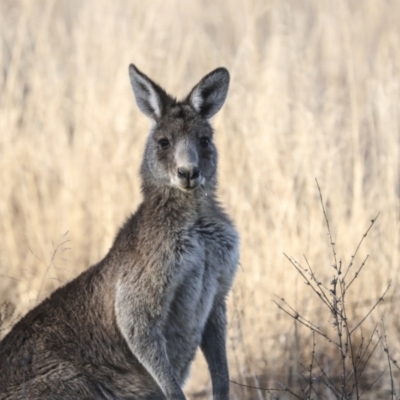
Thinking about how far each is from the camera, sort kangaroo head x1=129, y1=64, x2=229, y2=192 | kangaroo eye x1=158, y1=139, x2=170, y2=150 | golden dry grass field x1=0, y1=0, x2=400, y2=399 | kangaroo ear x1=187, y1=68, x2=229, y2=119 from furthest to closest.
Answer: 1. golden dry grass field x1=0, y1=0, x2=400, y2=399
2. kangaroo ear x1=187, y1=68, x2=229, y2=119
3. kangaroo eye x1=158, y1=139, x2=170, y2=150
4. kangaroo head x1=129, y1=64, x2=229, y2=192

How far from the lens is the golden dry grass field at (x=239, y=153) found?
20.5 ft

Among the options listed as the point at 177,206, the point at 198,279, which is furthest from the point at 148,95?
the point at 198,279

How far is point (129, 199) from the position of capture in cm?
741

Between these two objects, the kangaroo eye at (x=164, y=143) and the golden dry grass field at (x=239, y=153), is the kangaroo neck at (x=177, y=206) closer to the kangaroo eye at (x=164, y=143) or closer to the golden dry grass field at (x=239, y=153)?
the kangaroo eye at (x=164, y=143)

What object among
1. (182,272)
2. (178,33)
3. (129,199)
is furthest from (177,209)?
(178,33)

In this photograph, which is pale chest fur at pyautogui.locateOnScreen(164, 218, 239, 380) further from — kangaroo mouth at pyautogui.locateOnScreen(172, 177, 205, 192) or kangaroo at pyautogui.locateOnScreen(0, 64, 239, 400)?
kangaroo mouth at pyautogui.locateOnScreen(172, 177, 205, 192)

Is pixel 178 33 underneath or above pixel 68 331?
above

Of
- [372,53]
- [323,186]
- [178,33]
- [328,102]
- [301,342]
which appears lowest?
[301,342]

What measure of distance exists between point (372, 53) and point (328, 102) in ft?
11.5

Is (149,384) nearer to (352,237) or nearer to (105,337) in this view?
(105,337)

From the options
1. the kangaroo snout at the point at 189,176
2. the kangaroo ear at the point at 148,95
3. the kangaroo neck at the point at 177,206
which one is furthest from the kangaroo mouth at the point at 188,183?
the kangaroo ear at the point at 148,95

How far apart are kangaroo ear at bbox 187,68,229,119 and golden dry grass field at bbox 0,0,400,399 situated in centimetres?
168

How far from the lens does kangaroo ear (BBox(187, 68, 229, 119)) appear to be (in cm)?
466

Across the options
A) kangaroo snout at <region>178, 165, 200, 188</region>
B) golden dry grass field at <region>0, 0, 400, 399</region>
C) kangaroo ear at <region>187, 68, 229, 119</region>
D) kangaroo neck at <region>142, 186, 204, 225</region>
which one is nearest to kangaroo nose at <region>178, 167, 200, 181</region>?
kangaroo snout at <region>178, 165, 200, 188</region>
